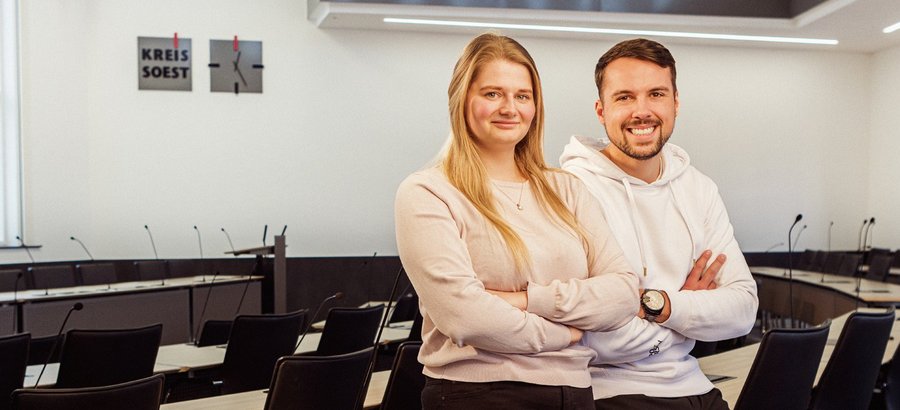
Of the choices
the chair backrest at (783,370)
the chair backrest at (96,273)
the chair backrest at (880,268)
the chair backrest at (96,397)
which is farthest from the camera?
the chair backrest at (880,268)

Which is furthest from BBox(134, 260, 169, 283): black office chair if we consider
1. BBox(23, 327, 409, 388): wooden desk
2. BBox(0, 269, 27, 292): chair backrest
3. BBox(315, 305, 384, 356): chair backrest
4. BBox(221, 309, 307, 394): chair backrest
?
BBox(221, 309, 307, 394): chair backrest

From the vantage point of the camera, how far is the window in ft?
34.4

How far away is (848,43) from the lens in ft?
40.4

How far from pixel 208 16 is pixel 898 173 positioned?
9825mm

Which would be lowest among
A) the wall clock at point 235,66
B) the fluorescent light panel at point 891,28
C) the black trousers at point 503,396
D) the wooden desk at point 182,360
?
the wooden desk at point 182,360

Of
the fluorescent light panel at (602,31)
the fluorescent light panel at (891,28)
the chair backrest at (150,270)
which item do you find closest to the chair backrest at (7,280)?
the chair backrest at (150,270)

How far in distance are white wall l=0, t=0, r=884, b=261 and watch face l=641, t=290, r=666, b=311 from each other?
9.70 m

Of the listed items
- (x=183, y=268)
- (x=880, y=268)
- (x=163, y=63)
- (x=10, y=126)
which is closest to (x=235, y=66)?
(x=163, y=63)

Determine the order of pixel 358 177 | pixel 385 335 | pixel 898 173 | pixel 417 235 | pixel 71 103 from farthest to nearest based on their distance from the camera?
pixel 898 173
pixel 358 177
pixel 71 103
pixel 385 335
pixel 417 235

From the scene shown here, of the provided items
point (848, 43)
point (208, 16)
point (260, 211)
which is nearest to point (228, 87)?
point (208, 16)

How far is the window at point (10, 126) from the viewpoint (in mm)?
10477

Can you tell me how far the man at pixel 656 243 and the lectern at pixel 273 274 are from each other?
7098mm

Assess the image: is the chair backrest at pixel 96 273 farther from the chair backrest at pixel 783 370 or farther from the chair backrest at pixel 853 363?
the chair backrest at pixel 783 370

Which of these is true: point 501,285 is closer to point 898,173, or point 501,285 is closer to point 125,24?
point 125,24
